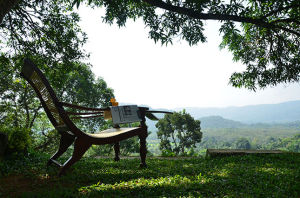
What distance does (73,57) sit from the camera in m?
5.75

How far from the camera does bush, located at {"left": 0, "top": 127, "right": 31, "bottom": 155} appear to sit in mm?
3385

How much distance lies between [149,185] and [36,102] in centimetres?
1107

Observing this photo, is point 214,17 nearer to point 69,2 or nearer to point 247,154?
point 247,154

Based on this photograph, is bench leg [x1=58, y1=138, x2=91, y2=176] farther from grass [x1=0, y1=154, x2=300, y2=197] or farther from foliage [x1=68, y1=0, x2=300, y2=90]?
foliage [x1=68, y1=0, x2=300, y2=90]

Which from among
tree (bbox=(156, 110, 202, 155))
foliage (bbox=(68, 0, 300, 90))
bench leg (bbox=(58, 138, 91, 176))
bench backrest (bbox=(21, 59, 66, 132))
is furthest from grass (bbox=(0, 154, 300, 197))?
tree (bbox=(156, 110, 202, 155))

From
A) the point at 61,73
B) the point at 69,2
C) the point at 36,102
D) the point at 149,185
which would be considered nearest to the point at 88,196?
the point at 149,185

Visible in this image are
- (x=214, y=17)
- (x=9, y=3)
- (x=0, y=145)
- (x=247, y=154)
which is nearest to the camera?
(x=9, y=3)

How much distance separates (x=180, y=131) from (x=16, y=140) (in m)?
25.1

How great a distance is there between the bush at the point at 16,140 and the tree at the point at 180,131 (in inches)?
872

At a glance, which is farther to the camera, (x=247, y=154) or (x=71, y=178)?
(x=247, y=154)

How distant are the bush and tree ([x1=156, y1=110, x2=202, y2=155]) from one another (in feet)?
72.7

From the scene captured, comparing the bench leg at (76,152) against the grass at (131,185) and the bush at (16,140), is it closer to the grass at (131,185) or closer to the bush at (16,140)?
the grass at (131,185)

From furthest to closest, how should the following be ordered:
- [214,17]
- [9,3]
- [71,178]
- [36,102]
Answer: [36,102]
[214,17]
[9,3]
[71,178]

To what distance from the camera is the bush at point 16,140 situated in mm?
3385
